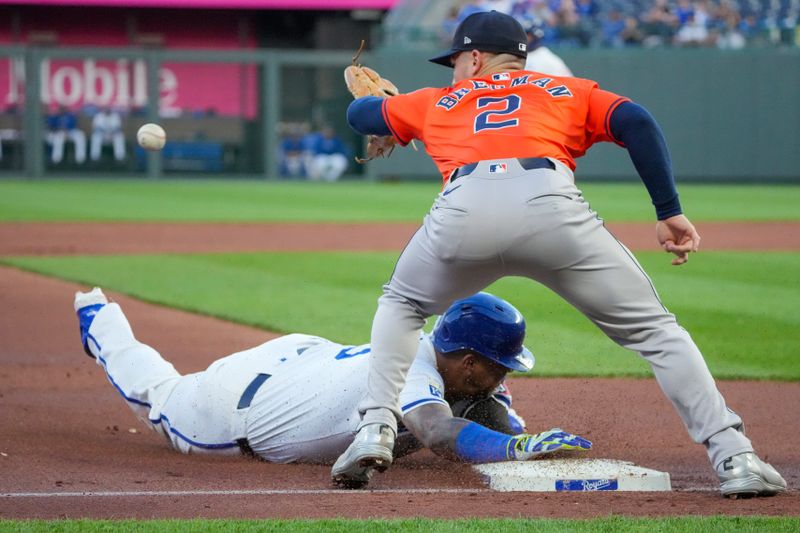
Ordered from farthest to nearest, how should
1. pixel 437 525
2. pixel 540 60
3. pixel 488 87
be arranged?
pixel 540 60 → pixel 488 87 → pixel 437 525

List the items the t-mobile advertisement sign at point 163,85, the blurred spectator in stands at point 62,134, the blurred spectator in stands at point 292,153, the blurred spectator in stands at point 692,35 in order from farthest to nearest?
1. the t-mobile advertisement sign at point 163,85
2. the blurred spectator in stands at point 292,153
3. the blurred spectator in stands at point 62,134
4. the blurred spectator in stands at point 692,35

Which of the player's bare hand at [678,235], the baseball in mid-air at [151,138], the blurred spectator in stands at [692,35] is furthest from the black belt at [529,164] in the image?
the blurred spectator in stands at [692,35]

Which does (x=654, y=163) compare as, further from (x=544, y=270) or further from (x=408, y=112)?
(x=408, y=112)

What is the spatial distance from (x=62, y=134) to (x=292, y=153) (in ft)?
16.7

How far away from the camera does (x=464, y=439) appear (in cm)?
418

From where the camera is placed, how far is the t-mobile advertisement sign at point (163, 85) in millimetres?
28484

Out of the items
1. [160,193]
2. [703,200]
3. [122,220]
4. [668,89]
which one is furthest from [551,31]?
[122,220]

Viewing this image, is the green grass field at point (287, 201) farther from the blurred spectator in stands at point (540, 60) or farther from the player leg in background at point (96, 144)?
the blurred spectator in stands at point (540, 60)

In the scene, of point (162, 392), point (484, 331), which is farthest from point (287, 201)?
point (484, 331)

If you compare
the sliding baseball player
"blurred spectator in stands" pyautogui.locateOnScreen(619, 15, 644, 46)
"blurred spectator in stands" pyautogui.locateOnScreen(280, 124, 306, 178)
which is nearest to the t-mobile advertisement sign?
"blurred spectator in stands" pyautogui.locateOnScreen(280, 124, 306, 178)

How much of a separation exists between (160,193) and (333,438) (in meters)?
18.7

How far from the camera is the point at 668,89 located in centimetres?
2581

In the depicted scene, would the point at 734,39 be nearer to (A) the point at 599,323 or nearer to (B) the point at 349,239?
(B) the point at 349,239

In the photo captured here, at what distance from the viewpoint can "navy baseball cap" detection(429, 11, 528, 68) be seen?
399cm
